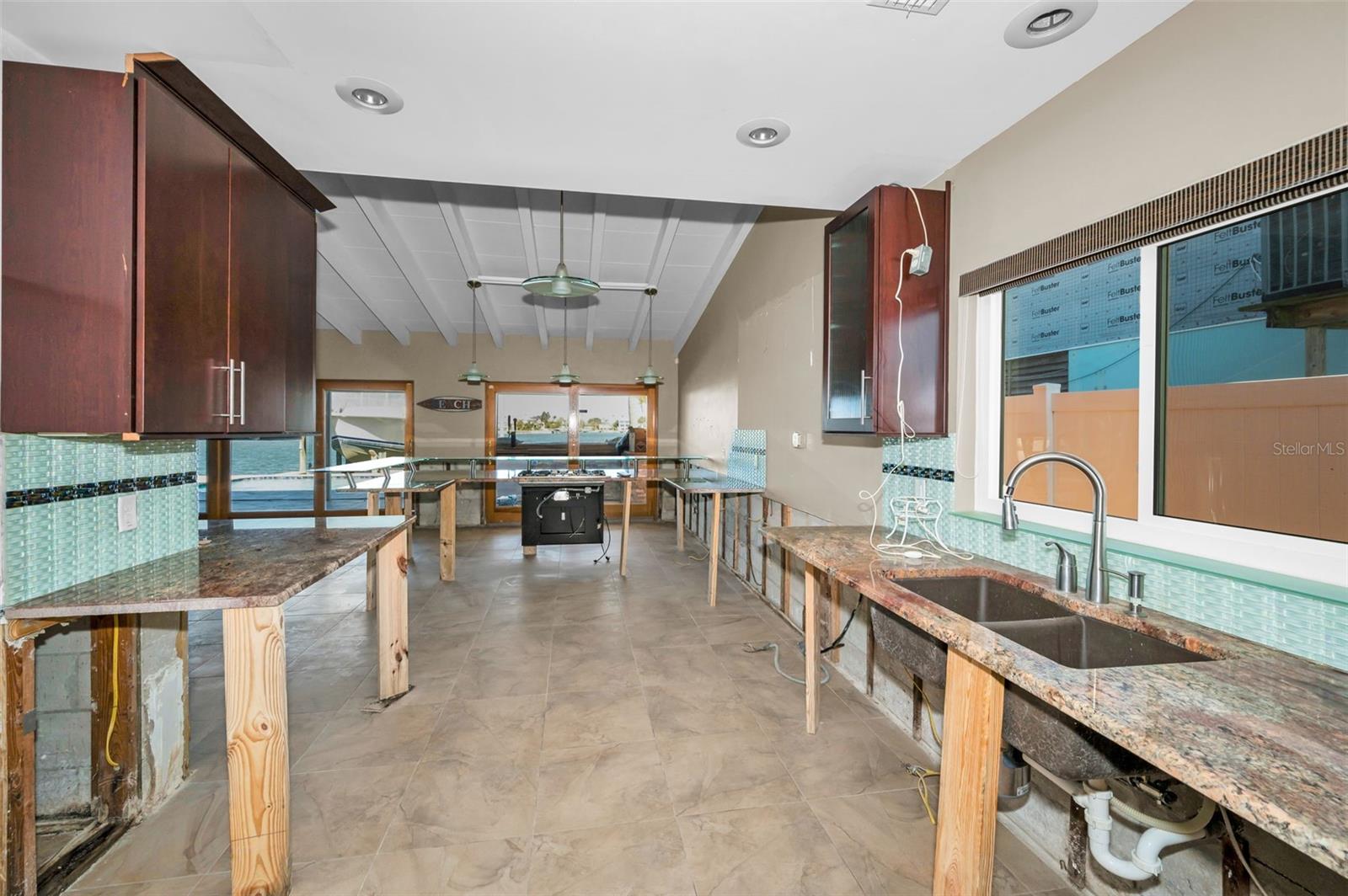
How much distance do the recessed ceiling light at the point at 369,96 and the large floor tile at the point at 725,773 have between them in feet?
8.51

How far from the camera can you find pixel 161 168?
56.9 inches

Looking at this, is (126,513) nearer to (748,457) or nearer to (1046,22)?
(1046,22)

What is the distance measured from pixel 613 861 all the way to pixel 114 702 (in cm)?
172

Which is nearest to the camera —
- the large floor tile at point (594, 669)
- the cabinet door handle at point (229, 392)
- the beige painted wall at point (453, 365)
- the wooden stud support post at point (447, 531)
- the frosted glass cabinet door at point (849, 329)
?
the cabinet door handle at point (229, 392)

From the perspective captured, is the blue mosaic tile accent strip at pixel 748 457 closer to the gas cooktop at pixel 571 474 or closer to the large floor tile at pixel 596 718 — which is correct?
the gas cooktop at pixel 571 474

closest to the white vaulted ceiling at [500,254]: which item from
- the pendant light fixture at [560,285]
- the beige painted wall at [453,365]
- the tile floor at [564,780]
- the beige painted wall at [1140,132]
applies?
the beige painted wall at [453,365]

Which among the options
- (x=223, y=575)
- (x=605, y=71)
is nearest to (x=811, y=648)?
(x=223, y=575)

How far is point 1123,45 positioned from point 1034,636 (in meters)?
1.66

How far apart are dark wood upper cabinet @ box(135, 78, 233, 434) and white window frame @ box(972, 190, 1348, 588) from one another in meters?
2.65

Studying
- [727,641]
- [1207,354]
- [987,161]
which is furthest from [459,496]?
[1207,354]

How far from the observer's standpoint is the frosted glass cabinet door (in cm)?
228

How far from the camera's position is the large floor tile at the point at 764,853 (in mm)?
1595

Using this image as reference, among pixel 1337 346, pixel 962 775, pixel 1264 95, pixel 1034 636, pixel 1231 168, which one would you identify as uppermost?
pixel 1264 95

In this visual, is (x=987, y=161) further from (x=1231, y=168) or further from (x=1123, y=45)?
(x=1231, y=168)
